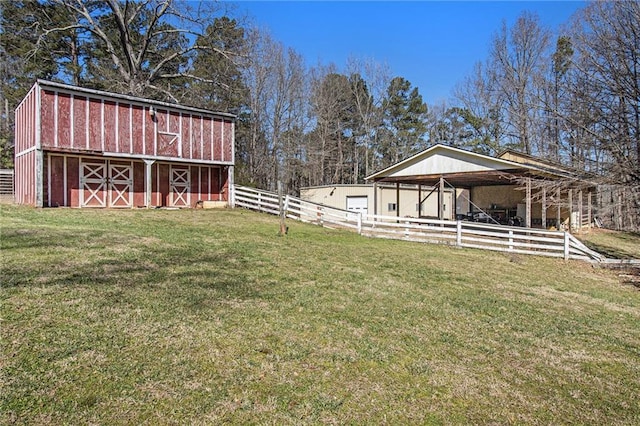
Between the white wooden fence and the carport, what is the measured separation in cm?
132

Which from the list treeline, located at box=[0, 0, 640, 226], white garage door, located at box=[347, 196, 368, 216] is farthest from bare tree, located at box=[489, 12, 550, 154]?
white garage door, located at box=[347, 196, 368, 216]

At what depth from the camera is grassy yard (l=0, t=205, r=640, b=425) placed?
8.64 feet

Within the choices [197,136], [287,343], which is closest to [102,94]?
[197,136]

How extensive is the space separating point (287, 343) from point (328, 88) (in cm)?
3174

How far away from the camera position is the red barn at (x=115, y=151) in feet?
45.6

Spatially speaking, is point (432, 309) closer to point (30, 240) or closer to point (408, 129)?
point (30, 240)

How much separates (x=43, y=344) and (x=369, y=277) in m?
4.81

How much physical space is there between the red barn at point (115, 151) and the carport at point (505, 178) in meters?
8.31

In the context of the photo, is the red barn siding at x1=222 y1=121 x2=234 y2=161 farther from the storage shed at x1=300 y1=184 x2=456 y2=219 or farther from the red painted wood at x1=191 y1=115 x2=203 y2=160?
the storage shed at x1=300 y1=184 x2=456 y2=219

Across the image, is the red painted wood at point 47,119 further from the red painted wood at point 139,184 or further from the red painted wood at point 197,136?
the red painted wood at point 197,136

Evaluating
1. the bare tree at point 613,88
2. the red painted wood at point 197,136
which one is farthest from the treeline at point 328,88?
the red painted wood at point 197,136

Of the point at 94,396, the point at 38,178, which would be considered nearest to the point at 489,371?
the point at 94,396

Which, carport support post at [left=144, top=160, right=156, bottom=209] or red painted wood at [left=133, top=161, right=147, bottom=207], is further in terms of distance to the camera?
red painted wood at [left=133, top=161, right=147, bottom=207]

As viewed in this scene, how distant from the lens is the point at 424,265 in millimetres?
8531
